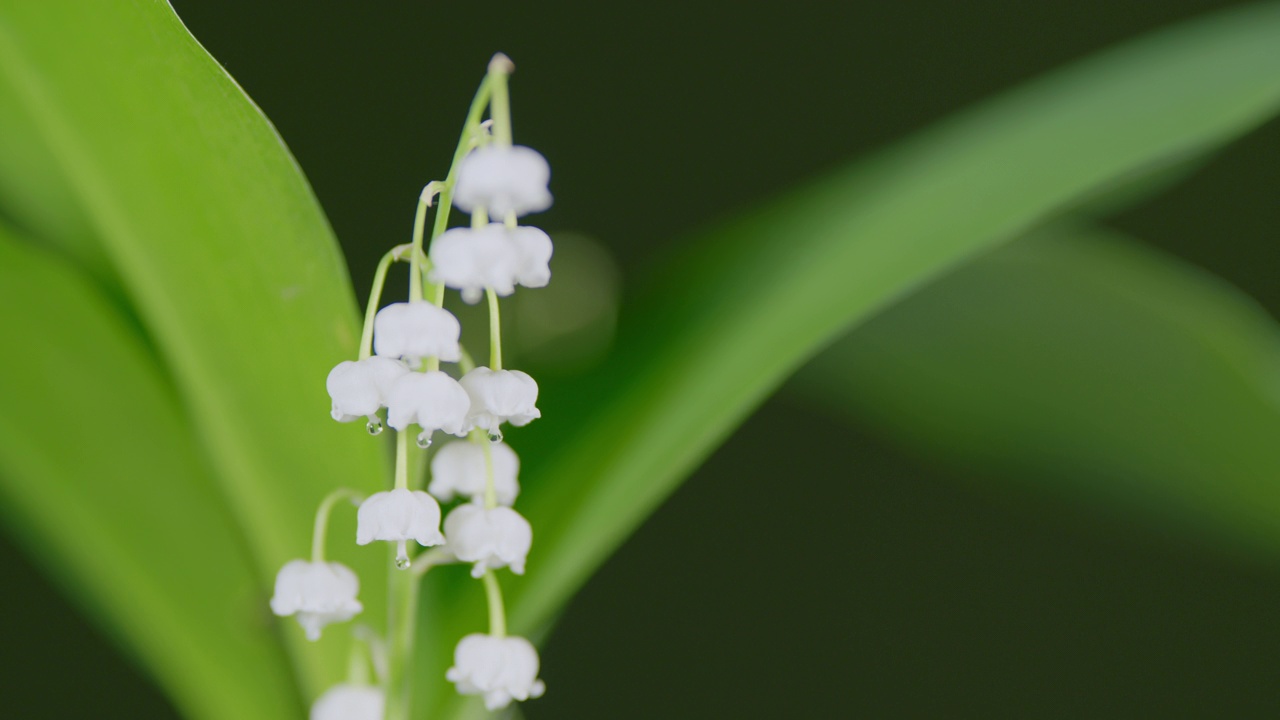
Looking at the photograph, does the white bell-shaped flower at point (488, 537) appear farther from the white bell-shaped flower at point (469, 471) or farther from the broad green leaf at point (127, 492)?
the broad green leaf at point (127, 492)

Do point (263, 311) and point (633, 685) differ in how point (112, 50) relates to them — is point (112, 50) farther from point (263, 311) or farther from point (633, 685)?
point (633, 685)

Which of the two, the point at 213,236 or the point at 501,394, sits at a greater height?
the point at 213,236

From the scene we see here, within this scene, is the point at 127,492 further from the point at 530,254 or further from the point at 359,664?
the point at 530,254

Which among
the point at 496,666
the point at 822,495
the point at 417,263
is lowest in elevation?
the point at 496,666

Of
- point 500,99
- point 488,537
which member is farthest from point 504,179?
point 488,537

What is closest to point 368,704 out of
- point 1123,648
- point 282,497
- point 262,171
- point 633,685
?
point 282,497

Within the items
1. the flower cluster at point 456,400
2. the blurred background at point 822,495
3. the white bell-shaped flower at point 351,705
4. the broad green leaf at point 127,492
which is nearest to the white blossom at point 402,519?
the flower cluster at point 456,400
